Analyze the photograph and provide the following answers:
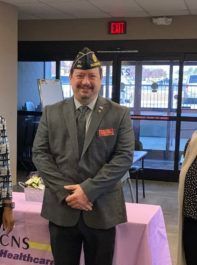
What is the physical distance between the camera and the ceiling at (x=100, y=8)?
522cm

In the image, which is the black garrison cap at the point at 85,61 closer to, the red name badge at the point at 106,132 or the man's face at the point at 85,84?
the man's face at the point at 85,84

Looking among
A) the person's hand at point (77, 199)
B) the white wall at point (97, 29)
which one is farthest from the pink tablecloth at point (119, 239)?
the white wall at point (97, 29)

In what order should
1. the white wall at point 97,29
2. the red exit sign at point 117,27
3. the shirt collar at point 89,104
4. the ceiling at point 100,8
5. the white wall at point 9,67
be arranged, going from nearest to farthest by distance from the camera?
the shirt collar at point 89,104 < the ceiling at point 100,8 < the white wall at point 9,67 < the white wall at point 97,29 < the red exit sign at point 117,27

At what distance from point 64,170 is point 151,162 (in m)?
4.71

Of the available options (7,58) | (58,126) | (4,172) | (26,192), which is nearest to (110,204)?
(58,126)

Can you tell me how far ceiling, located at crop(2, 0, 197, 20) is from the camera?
5.22m

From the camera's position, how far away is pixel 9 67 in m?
5.66

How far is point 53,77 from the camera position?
22.5 ft

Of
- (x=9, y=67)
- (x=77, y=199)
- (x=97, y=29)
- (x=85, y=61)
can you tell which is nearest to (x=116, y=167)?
(x=77, y=199)

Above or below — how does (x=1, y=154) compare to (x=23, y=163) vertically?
above

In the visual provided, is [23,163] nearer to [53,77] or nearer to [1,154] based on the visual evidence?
[53,77]

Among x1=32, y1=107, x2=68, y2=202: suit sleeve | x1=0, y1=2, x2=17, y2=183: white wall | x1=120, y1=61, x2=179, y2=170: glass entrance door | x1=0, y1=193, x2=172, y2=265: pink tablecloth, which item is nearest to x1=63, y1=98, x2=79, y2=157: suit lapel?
x1=32, y1=107, x2=68, y2=202: suit sleeve

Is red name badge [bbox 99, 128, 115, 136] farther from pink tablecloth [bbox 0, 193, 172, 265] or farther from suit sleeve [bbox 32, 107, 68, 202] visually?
pink tablecloth [bbox 0, 193, 172, 265]

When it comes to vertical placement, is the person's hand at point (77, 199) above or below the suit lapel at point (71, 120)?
below
